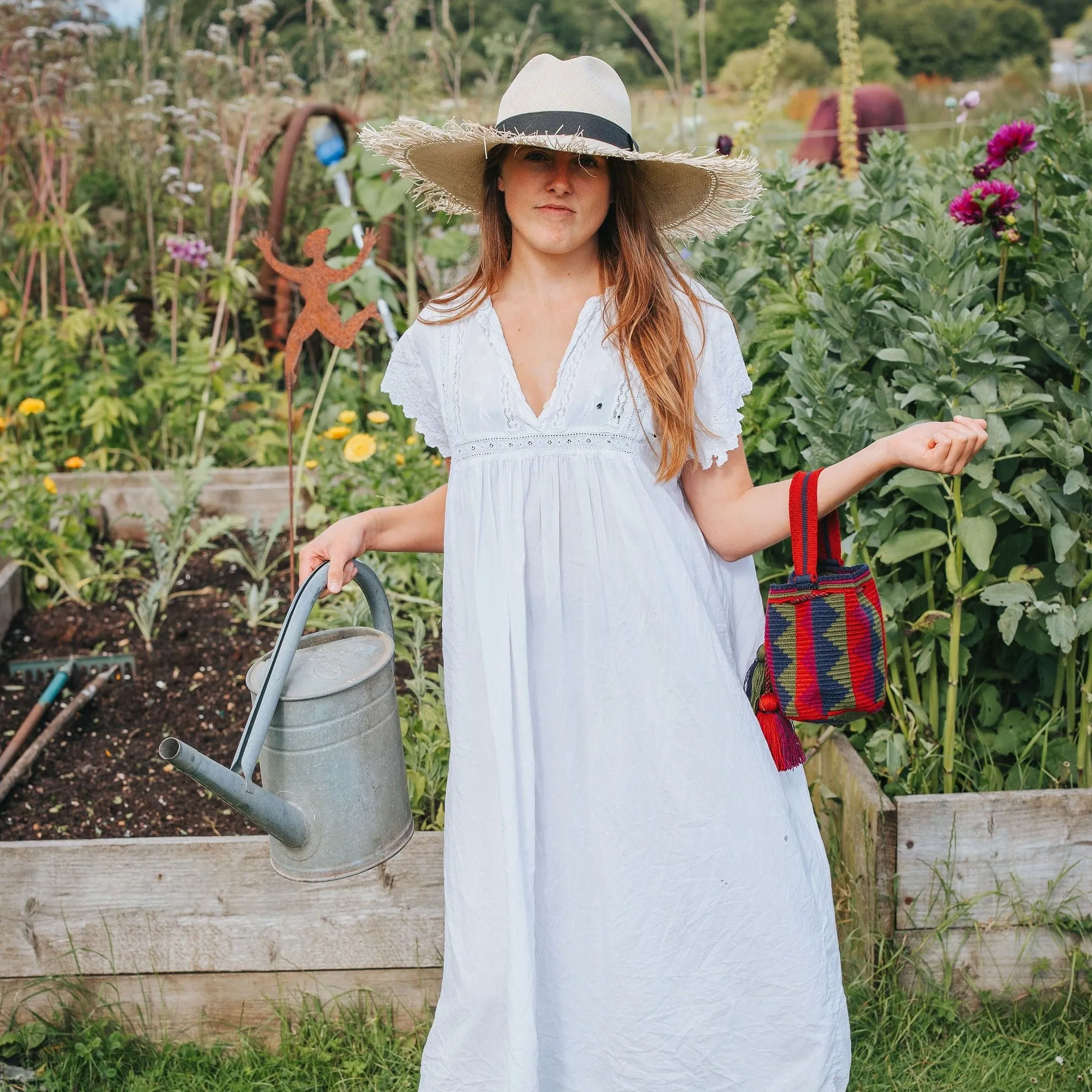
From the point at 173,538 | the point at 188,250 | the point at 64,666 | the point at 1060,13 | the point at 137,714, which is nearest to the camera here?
the point at 137,714

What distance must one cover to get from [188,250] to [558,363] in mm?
2954

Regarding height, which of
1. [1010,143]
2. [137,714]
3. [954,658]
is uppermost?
[1010,143]

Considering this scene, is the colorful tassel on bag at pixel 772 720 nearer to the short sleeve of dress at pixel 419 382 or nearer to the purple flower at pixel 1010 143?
the short sleeve of dress at pixel 419 382

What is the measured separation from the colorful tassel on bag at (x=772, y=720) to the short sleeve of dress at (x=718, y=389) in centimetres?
29

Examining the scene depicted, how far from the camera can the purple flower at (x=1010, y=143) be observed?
2131mm

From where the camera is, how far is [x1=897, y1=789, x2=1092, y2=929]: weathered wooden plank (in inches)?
82.8

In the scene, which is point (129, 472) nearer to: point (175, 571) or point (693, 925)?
point (175, 571)

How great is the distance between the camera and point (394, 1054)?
2117 millimetres

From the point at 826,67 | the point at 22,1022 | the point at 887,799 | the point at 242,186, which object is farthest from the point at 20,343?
the point at 826,67

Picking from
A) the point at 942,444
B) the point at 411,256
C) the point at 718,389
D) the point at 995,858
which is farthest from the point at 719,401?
the point at 411,256

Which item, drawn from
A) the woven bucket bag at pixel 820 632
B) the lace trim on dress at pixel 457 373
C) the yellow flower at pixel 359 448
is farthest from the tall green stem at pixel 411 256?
the woven bucket bag at pixel 820 632

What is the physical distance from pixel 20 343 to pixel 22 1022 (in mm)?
2759

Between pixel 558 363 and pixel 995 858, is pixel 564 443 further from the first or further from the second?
pixel 995 858

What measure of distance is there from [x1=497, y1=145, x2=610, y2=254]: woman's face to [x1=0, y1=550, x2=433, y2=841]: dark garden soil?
1454 millimetres
